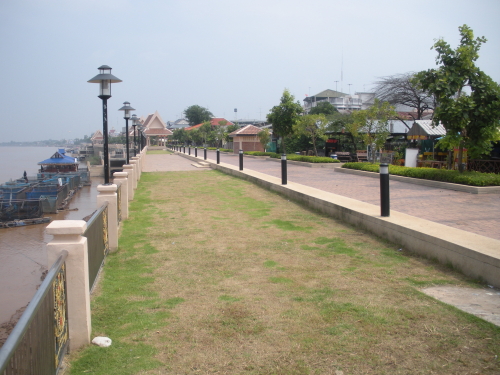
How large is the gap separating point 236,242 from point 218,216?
2561mm

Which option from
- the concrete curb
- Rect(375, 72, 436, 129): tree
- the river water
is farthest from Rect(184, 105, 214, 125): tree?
the concrete curb

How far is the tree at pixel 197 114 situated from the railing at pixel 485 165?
115m

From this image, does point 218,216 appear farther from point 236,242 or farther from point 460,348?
point 460,348

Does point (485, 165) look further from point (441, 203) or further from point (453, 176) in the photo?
point (441, 203)

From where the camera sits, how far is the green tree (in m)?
13.8

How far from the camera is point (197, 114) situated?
425ft

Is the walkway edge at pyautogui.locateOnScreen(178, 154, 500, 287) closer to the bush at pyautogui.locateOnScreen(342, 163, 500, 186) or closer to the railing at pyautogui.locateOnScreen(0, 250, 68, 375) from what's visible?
the railing at pyautogui.locateOnScreen(0, 250, 68, 375)

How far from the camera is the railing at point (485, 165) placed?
54.1 feet

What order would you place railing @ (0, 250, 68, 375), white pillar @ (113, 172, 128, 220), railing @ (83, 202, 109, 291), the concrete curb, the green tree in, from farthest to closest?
the green tree < the concrete curb < white pillar @ (113, 172, 128, 220) < railing @ (83, 202, 109, 291) < railing @ (0, 250, 68, 375)

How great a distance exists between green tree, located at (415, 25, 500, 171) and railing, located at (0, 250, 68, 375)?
43.3 ft

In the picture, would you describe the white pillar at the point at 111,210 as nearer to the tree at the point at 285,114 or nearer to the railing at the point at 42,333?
the railing at the point at 42,333

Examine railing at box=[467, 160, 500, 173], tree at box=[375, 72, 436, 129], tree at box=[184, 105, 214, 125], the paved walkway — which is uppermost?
tree at box=[184, 105, 214, 125]

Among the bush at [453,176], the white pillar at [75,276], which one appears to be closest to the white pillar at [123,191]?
the white pillar at [75,276]

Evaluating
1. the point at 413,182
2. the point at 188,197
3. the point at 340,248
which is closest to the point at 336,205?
the point at 340,248
